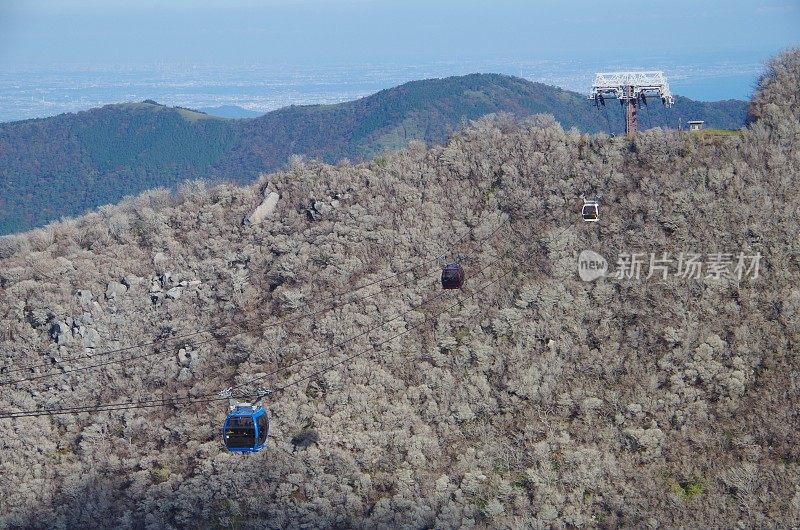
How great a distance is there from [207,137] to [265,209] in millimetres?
120668

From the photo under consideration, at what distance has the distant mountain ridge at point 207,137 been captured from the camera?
495 feet

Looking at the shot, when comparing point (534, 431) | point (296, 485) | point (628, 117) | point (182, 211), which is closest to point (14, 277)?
point (182, 211)

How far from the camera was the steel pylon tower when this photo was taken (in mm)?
55781

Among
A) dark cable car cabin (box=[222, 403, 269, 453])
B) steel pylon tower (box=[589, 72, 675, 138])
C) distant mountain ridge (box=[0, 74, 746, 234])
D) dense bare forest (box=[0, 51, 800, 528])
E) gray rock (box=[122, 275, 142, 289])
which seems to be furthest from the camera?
distant mountain ridge (box=[0, 74, 746, 234])

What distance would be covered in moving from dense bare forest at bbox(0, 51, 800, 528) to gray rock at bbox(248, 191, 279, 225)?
12.5 inches

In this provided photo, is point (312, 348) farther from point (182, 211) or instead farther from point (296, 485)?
point (182, 211)

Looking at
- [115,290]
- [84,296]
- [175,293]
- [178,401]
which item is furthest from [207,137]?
[178,401]

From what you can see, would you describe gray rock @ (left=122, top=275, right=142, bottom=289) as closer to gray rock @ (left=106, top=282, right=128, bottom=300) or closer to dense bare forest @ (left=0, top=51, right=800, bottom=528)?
dense bare forest @ (left=0, top=51, right=800, bottom=528)

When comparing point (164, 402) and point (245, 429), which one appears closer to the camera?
point (245, 429)

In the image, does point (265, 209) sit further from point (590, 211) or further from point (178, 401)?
point (590, 211)

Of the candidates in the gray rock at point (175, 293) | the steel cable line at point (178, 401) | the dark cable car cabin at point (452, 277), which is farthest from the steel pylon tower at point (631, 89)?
the gray rock at point (175, 293)

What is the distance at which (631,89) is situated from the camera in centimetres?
5584

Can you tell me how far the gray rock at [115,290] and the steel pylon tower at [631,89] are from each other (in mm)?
30359

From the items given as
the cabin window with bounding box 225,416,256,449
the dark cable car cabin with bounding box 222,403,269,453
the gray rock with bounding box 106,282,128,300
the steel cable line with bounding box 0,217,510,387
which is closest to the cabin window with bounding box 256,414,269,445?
the dark cable car cabin with bounding box 222,403,269,453
